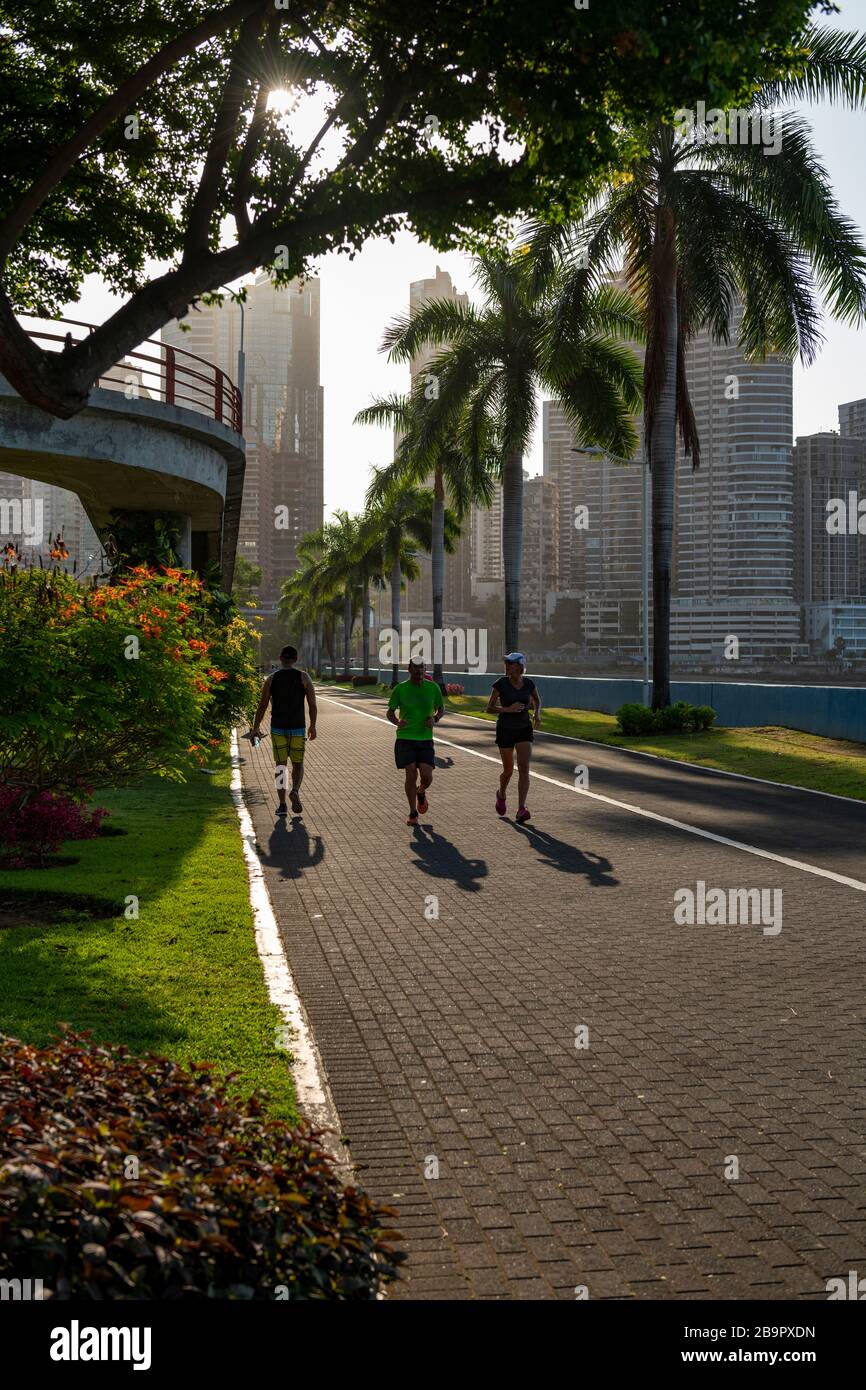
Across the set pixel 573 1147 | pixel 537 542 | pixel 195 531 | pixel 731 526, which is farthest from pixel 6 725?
pixel 537 542

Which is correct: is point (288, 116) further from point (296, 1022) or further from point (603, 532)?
point (603, 532)

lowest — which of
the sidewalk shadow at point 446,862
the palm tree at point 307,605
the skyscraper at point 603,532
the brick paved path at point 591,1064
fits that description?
the brick paved path at point 591,1064

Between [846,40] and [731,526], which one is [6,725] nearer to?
[846,40]

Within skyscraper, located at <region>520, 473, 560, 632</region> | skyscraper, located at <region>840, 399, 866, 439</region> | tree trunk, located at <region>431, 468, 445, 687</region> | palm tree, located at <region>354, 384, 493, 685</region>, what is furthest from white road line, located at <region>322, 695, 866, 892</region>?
skyscraper, located at <region>520, 473, 560, 632</region>

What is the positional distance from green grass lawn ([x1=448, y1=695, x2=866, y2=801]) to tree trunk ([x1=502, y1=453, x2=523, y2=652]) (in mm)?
7755

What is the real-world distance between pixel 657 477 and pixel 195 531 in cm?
1138

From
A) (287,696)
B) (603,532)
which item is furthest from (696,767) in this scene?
(603,532)

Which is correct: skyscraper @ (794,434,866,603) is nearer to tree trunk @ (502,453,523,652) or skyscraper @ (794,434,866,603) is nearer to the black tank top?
tree trunk @ (502,453,523,652)

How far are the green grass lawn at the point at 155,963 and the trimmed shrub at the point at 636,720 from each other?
1509 cm

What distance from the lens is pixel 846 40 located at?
73.0ft

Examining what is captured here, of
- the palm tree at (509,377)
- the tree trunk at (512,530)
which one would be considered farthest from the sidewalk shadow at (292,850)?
the tree trunk at (512,530)

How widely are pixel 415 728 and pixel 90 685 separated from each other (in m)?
5.56

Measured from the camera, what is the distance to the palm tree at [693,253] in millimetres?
24266

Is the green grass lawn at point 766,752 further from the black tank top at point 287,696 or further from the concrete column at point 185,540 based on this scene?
the concrete column at point 185,540
